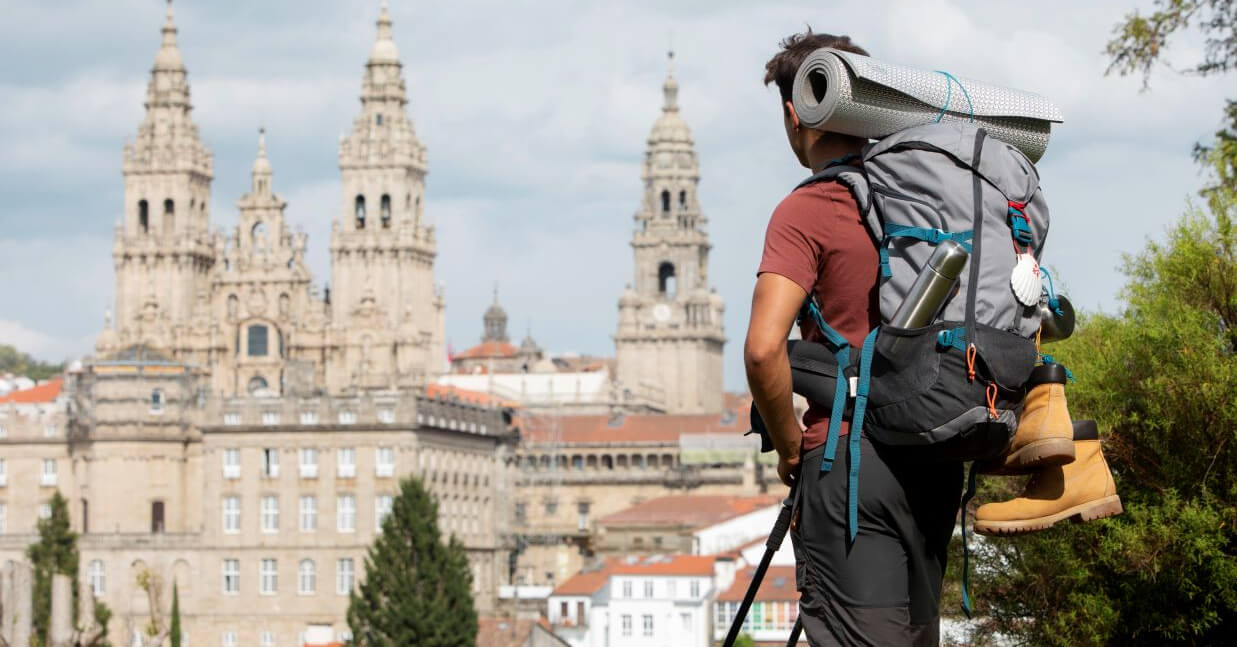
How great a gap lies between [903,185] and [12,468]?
9645 cm

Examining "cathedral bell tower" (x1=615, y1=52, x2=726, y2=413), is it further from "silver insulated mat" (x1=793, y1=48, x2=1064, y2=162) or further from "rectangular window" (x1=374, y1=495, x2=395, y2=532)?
"silver insulated mat" (x1=793, y1=48, x2=1064, y2=162)

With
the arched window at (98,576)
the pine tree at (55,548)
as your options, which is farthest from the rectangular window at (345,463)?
the pine tree at (55,548)

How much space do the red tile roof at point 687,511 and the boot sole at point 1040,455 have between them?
91.7m

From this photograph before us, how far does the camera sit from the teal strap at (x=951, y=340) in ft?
21.1

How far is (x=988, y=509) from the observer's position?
698cm

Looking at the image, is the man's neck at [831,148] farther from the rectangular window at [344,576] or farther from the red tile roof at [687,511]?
the red tile roof at [687,511]

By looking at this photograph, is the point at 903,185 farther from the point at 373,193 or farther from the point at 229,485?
the point at 373,193

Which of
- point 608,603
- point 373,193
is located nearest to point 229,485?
point 608,603

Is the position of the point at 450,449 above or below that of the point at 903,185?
above

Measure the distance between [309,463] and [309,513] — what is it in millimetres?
2144

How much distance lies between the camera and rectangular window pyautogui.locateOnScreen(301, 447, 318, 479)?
9112 centimetres

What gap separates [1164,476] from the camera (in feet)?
60.6

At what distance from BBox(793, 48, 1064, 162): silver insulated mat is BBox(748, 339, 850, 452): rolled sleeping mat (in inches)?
27.7

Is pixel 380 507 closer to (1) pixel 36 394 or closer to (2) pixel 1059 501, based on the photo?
(1) pixel 36 394
